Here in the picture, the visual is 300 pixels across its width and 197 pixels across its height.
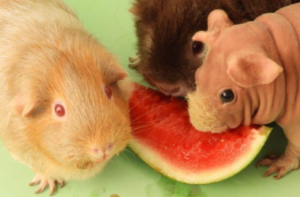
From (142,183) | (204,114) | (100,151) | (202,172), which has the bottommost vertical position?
(142,183)

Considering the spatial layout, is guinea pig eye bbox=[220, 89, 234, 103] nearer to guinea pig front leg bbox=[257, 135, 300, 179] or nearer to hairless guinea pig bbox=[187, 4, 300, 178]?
hairless guinea pig bbox=[187, 4, 300, 178]

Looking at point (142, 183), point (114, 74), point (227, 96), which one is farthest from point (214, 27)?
point (142, 183)

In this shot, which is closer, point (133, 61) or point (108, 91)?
point (108, 91)

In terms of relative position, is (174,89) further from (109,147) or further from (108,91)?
(109,147)

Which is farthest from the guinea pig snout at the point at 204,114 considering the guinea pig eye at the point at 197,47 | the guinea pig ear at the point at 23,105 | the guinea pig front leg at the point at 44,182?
the guinea pig front leg at the point at 44,182

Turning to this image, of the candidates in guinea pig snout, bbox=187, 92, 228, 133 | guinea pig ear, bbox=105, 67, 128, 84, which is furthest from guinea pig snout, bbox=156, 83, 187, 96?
guinea pig ear, bbox=105, 67, 128, 84
